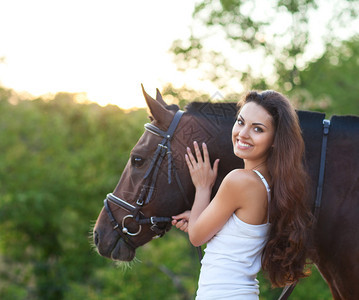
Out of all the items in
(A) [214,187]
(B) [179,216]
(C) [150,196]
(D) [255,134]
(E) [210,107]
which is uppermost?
(E) [210,107]

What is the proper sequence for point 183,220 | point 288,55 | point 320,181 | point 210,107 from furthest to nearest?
point 288,55 < point 210,107 < point 183,220 < point 320,181

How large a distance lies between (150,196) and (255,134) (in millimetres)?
904

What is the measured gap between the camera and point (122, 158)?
1583cm

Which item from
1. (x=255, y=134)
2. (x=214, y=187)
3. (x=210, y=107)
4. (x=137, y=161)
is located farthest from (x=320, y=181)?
(x=137, y=161)

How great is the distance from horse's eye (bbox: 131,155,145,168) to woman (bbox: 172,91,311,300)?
638 millimetres

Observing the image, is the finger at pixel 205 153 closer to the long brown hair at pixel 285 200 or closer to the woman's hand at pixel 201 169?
the woman's hand at pixel 201 169

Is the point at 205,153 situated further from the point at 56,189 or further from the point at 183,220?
the point at 56,189

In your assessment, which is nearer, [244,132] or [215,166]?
[244,132]

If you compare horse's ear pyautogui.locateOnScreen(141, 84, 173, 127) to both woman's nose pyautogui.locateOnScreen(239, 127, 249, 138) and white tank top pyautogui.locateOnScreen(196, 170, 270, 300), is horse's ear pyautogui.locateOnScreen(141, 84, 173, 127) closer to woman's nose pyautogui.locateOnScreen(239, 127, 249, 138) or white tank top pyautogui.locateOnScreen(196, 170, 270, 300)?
woman's nose pyautogui.locateOnScreen(239, 127, 249, 138)

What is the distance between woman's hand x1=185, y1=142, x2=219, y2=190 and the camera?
8.50 feet

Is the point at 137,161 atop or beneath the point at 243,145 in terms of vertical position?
beneath

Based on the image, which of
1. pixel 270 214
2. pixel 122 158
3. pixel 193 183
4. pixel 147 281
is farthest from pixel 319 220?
pixel 122 158

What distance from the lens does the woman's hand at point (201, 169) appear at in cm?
259

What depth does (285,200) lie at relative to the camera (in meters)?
2.17
